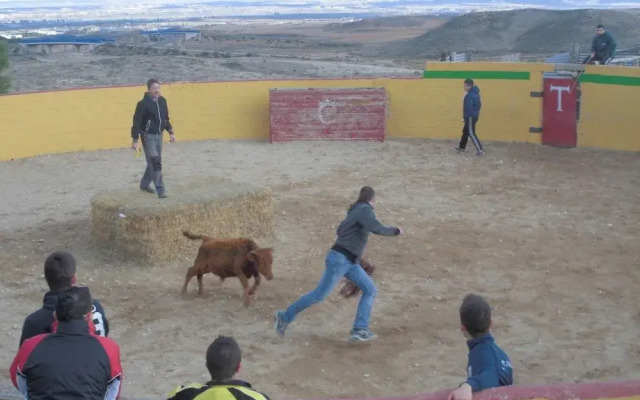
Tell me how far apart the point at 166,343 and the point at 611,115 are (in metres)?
11.5

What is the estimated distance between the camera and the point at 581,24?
55.0m

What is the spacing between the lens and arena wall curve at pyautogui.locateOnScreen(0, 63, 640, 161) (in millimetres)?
17172


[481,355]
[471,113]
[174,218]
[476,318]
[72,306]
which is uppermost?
[72,306]

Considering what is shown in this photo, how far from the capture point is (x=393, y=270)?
1057 centimetres

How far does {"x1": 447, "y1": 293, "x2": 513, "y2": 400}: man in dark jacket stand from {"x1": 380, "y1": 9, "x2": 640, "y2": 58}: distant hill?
4528cm

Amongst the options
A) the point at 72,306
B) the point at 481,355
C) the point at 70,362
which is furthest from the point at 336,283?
the point at 70,362

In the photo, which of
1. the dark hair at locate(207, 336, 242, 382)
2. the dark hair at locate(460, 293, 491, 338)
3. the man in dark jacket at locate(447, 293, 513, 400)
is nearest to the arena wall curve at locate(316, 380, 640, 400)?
the man in dark jacket at locate(447, 293, 513, 400)

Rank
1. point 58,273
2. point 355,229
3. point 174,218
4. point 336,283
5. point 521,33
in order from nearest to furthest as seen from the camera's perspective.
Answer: point 58,273
point 355,229
point 336,283
point 174,218
point 521,33

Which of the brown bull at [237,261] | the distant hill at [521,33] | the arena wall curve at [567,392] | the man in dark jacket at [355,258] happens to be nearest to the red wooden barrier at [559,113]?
the brown bull at [237,261]

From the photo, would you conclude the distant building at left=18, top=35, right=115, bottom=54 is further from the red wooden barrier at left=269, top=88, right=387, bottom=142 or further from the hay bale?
the hay bale

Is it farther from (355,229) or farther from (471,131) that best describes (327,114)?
(355,229)

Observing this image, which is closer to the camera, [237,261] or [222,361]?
[222,361]

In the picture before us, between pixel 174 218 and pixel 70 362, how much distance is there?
21.4 ft

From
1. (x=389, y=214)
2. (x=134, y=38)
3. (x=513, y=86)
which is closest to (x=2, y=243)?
(x=389, y=214)
